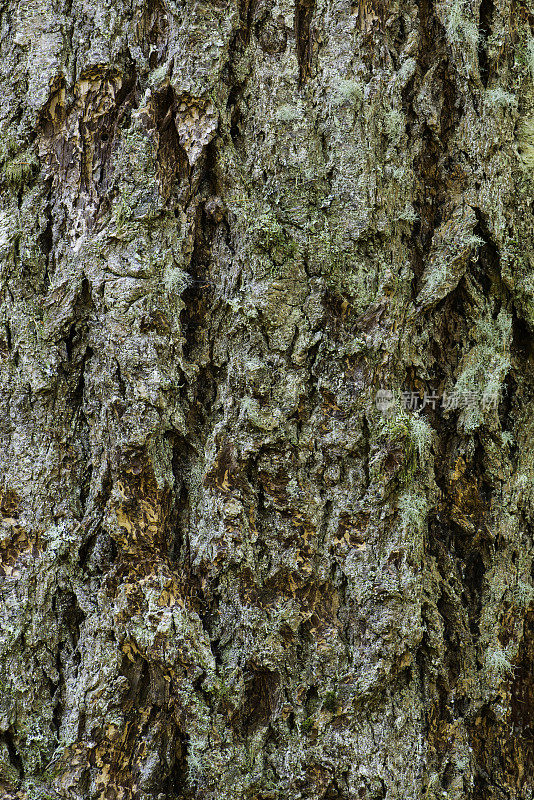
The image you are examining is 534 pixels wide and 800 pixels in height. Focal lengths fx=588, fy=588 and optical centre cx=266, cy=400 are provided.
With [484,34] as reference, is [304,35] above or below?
below

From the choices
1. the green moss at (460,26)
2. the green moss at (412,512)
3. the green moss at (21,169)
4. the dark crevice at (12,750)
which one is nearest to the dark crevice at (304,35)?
the green moss at (460,26)

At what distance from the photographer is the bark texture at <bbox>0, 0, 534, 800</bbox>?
1.27 m

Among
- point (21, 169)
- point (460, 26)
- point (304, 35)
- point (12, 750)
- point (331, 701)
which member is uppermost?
point (460, 26)

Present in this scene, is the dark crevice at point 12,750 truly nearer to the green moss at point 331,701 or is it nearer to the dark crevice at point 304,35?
the green moss at point 331,701

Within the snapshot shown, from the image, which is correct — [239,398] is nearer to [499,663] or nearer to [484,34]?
[499,663]

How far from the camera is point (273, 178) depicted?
1289 mm

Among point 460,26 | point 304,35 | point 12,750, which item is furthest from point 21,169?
point 12,750

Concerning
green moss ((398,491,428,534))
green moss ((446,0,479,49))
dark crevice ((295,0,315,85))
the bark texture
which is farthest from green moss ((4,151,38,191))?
green moss ((398,491,428,534))

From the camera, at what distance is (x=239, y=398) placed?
1.30 m

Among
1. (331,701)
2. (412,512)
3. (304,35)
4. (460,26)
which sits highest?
(460,26)

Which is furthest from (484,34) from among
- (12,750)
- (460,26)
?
(12,750)

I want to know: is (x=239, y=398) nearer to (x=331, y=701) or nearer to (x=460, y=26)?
(x=331, y=701)

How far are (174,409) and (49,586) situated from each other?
19.3 inches

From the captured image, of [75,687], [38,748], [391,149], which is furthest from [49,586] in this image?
[391,149]
